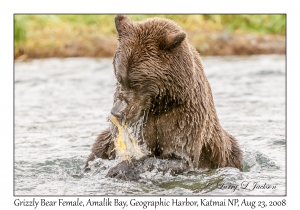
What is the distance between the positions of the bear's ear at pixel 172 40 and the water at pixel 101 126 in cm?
171

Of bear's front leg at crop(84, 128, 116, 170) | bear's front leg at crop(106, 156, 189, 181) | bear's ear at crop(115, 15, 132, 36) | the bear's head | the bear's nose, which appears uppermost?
bear's ear at crop(115, 15, 132, 36)

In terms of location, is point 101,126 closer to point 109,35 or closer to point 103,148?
point 103,148

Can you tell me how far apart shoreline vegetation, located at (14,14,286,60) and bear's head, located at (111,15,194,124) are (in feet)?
36.7

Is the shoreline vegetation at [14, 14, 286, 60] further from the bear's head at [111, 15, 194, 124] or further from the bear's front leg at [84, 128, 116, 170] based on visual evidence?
the bear's head at [111, 15, 194, 124]

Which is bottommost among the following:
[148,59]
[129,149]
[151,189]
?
[151,189]

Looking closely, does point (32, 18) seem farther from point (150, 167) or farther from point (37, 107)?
point (150, 167)

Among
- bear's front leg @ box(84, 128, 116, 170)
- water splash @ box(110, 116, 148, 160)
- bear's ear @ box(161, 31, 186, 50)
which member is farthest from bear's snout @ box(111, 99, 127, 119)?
bear's front leg @ box(84, 128, 116, 170)

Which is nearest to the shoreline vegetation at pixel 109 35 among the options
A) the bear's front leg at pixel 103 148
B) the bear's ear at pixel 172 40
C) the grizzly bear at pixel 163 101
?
the bear's front leg at pixel 103 148

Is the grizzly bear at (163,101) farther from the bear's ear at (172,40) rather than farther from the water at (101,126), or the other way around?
the water at (101,126)

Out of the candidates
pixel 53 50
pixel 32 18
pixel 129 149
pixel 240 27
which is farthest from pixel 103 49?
pixel 129 149

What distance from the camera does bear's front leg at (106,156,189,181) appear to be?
27.0 feet

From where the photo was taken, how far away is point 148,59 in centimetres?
759

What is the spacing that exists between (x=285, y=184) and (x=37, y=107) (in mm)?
6988

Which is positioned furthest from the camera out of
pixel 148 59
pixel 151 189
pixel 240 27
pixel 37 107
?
pixel 240 27
